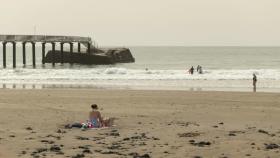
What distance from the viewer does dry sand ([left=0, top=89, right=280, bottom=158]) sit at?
9078 millimetres

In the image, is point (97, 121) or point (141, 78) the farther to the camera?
point (141, 78)

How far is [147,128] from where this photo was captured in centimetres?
1196

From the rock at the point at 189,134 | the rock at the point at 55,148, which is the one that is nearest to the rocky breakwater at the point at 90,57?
the rock at the point at 189,134

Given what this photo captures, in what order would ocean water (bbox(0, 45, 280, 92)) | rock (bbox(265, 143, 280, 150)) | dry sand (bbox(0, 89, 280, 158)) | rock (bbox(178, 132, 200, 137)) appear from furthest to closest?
ocean water (bbox(0, 45, 280, 92)), rock (bbox(178, 132, 200, 137)), rock (bbox(265, 143, 280, 150)), dry sand (bbox(0, 89, 280, 158))

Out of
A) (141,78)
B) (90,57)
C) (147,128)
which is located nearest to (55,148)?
(147,128)

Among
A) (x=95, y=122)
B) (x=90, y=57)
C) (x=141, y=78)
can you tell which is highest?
(x=90, y=57)

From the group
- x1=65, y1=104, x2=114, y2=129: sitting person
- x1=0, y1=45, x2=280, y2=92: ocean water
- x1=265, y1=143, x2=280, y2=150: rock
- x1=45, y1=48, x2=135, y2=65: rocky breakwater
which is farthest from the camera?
x1=45, y1=48, x2=135, y2=65: rocky breakwater

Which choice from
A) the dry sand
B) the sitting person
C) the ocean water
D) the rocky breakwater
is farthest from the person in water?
the rocky breakwater

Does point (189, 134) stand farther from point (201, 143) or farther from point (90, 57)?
point (90, 57)

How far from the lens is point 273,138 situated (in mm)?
10289

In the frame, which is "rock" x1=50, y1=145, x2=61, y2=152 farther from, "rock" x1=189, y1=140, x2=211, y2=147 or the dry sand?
"rock" x1=189, y1=140, x2=211, y2=147

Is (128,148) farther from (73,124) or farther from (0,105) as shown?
(0,105)

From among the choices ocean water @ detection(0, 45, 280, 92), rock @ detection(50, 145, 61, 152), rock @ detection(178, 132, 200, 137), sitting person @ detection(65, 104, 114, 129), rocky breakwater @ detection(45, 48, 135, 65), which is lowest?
rock @ detection(50, 145, 61, 152)

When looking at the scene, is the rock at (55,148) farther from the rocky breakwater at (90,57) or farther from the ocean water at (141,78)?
the rocky breakwater at (90,57)
